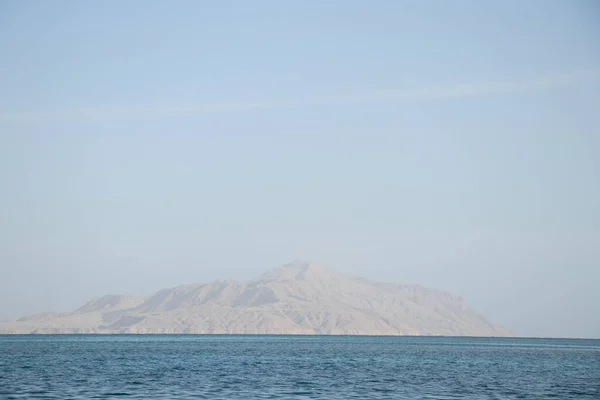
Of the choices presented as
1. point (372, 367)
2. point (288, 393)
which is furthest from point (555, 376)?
point (288, 393)

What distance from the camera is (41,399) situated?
4812cm

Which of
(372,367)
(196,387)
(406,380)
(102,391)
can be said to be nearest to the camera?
(102,391)

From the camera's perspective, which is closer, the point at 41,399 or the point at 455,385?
the point at 41,399

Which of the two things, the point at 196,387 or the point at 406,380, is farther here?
the point at 406,380

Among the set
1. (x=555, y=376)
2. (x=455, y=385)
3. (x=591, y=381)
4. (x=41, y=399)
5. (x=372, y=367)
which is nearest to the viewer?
(x=41, y=399)

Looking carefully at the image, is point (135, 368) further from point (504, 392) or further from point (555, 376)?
point (555, 376)

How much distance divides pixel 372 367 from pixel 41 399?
166 ft

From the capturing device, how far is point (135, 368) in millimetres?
80562

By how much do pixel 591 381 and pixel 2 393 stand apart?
190ft

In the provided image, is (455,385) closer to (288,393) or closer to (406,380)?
(406,380)

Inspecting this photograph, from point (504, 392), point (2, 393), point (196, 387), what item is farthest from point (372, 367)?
point (2, 393)

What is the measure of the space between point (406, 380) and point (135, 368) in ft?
100

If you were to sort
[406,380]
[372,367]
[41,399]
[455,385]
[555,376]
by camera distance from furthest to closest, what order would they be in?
[372,367] < [555,376] < [406,380] < [455,385] < [41,399]

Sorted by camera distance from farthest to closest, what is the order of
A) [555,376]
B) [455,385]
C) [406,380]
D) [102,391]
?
1. [555,376]
2. [406,380]
3. [455,385]
4. [102,391]
